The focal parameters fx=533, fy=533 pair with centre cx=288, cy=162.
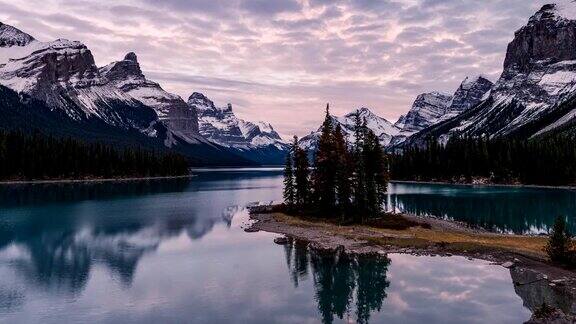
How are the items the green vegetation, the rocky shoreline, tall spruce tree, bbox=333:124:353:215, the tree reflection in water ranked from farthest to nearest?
tall spruce tree, bbox=333:124:353:215 < the green vegetation < the tree reflection in water < the rocky shoreline

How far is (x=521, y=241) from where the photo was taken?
71250mm

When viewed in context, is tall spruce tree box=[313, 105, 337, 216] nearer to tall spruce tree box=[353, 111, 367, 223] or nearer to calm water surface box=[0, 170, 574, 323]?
tall spruce tree box=[353, 111, 367, 223]

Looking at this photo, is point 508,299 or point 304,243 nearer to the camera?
point 508,299

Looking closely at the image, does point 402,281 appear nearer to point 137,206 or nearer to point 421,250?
point 421,250

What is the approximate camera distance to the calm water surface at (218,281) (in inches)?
1626

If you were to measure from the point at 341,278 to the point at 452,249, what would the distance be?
61.0ft

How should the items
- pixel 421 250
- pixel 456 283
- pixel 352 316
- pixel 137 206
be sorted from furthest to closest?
pixel 137 206 < pixel 421 250 < pixel 456 283 < pixel 352 316

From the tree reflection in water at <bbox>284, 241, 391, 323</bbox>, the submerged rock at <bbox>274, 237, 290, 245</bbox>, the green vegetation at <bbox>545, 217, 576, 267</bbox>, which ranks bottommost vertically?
the tree reflection in water at <bbox>284, 241, 391, 323</bbox>

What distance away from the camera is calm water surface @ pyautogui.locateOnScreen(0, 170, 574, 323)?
41.3 meters

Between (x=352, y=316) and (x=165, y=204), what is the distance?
9722 cm

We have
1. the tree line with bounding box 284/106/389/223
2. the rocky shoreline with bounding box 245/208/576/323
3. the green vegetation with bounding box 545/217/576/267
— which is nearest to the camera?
the rocky shoreline with bounding box 245/208/576/323

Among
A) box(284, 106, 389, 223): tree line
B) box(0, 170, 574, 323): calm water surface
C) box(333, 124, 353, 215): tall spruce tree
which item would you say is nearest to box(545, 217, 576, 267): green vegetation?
box(0, 170, 574, 323): calm water surface

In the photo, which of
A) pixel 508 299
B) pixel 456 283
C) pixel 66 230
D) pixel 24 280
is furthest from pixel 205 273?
pixel 66 230

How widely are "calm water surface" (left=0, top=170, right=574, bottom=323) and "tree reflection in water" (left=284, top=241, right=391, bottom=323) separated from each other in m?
0.11
